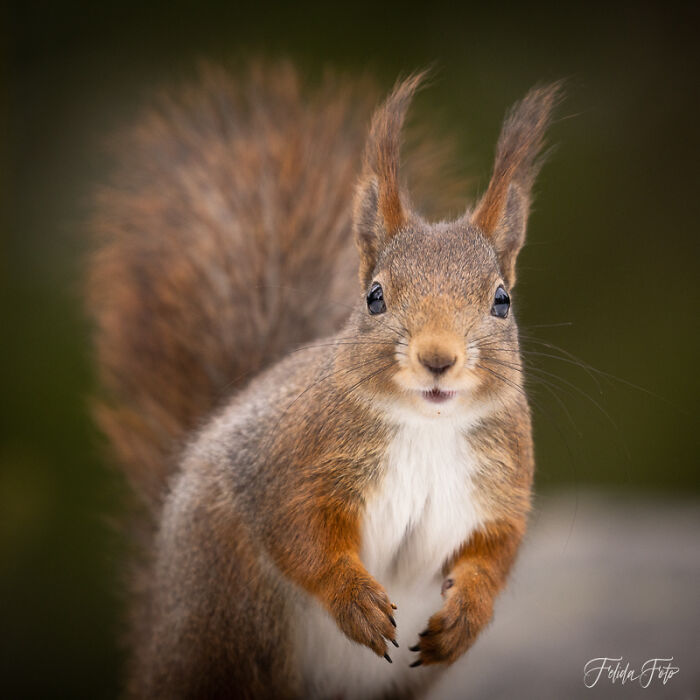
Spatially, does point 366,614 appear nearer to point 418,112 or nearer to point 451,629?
point 451,629

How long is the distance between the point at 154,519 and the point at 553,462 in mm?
972

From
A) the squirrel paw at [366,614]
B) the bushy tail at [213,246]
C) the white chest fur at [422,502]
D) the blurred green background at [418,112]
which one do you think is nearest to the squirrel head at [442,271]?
the white chest fur at [422,502]

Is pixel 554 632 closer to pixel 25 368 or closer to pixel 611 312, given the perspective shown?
pixel 611 312

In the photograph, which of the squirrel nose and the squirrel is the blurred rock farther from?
the squirrel nose

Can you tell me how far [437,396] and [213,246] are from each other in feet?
2.80

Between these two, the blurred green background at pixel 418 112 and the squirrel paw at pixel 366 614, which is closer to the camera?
the squirrel paw at pixel 366 614

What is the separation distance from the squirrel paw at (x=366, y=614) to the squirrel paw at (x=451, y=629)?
39mm

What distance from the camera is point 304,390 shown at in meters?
1.27

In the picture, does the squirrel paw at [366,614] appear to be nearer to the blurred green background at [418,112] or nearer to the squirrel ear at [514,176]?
the squirrel ear at [514,176]

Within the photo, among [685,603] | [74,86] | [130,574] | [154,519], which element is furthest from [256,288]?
[74,86]

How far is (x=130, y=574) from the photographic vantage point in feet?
6.08

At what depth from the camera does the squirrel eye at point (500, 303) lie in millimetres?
1088

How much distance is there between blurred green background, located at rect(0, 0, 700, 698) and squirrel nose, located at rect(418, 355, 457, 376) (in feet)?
3.60

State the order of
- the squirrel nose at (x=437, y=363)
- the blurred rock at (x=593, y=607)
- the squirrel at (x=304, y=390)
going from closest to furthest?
the squirrel nose at (x=437, y=363), the squirrel at (x=304, y=390), the blurred rock at (x=593, y=607)
